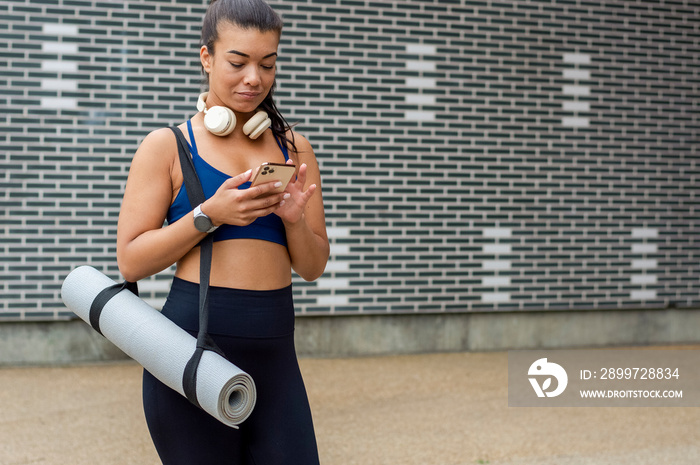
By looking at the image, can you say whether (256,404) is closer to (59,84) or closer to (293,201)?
(293,201)

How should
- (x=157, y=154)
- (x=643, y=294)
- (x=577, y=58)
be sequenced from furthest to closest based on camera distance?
(x=643, y=294) → (x=577, y=58) → (x=157, y=154)

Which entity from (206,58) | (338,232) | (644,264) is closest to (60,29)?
(338,232)

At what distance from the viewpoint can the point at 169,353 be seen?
167 centimetres

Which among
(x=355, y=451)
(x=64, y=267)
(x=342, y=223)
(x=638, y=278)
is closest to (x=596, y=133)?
(x=638, y=278)

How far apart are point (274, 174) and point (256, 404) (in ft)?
1.99

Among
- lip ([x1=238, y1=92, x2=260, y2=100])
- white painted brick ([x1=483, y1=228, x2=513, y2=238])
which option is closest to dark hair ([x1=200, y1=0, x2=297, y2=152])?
lip ([x1=238, y1=92, x2=260, y2=100])

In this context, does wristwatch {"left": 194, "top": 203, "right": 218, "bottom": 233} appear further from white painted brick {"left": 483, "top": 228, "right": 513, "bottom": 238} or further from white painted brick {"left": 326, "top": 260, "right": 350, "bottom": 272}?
white painted brick {"left": 483, "top": 228, "right": 513, "bottom": 238}

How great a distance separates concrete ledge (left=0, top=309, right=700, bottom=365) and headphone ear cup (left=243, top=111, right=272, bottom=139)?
17.6 ft

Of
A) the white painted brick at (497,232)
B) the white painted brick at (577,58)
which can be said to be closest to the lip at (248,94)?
the white painted brick at (497,232)

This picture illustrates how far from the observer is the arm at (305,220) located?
5.80ft

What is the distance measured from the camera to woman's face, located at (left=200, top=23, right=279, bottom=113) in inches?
70.0

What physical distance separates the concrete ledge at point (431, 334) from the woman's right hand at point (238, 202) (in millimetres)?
5508

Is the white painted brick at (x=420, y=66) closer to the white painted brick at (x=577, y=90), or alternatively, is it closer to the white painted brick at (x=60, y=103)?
the white painted brick at (x=577, y=90)

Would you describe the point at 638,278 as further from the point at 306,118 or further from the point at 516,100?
the point at 306,118
